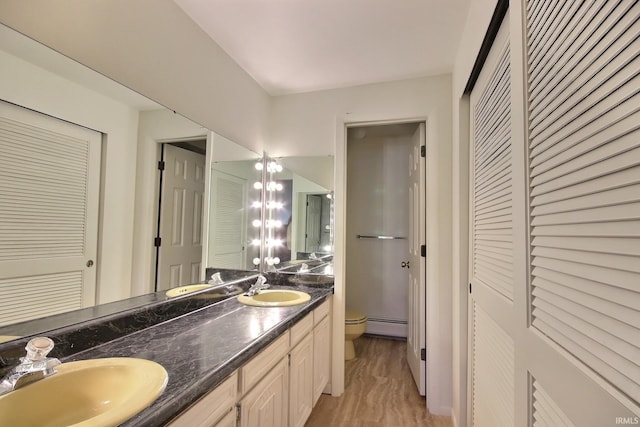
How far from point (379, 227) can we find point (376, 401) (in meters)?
1.83

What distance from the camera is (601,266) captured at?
571 millimetres

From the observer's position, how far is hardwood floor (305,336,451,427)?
1.95 meters

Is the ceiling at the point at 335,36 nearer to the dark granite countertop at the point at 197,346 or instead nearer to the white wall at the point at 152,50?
the white wall at the point at 152,50

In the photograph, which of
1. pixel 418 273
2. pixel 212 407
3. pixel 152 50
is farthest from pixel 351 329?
pixel 152 50

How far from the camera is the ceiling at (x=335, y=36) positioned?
155cm

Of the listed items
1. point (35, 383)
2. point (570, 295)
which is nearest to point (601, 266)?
point (570, 295)

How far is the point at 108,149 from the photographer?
1238 mm

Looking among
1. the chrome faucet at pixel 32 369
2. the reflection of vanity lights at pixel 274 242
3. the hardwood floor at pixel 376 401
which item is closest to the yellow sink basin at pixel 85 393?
the chrome faucet at pixel 32 369

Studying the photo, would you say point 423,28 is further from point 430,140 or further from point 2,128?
point 2,128

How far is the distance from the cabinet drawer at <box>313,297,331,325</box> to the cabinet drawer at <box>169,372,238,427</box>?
0.90 m

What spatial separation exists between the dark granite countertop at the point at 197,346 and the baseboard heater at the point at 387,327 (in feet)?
6.47

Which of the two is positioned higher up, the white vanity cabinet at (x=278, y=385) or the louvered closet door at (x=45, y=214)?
the louvered closet door at (x=45, y=214)

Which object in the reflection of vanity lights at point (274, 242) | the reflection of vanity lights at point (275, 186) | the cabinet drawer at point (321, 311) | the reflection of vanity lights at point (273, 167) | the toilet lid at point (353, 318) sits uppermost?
the reflection of vanity lights at point (273, 167)

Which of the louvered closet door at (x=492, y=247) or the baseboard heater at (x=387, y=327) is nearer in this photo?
the louvered closet door at (x=492, y=247)
